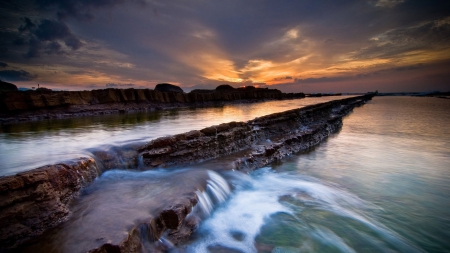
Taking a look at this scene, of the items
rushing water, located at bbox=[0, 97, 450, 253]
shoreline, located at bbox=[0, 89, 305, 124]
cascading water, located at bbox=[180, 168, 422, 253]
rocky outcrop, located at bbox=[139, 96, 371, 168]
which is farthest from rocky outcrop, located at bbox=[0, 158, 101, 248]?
shoreline, located at bbox=[0, 89, 305, 124]

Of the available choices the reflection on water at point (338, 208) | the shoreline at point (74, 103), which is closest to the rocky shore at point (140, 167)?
the reflection on water at point (338, 208)

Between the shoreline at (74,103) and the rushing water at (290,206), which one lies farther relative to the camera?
the shoreline at (74,103)

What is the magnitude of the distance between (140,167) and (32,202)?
107 inches

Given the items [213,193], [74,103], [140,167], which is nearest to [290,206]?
[213,193]

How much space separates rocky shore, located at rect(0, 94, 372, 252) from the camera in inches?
109

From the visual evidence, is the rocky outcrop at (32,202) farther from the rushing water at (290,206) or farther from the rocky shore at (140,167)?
the rushing water at (290,206)

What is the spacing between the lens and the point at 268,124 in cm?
983

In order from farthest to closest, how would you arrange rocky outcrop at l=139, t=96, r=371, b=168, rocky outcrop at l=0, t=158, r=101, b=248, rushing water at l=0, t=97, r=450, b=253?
1. rocky outcrop at l=139, t=96, r=371, b=168
2. rushing water at l=0, t=97, r=450, b=253
3. rocky outcrop at l=0, t=158, r=101, b=248

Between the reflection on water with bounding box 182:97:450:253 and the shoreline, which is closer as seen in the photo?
the reflection on water with bounding box 182:97:450:253

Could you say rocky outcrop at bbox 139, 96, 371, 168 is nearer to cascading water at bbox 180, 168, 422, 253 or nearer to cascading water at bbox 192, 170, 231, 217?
cascading water at bbox 192, 170, 231, 217

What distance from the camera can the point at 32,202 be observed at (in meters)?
3.03

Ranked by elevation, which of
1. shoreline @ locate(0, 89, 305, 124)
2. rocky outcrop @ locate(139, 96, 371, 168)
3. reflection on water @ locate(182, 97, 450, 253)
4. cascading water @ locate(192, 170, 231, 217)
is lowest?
reflection on water @ locate(182, 97, 450, 253)

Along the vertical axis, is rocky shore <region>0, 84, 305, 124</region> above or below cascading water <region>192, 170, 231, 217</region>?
above

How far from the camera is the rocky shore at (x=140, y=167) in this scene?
2766 mm
